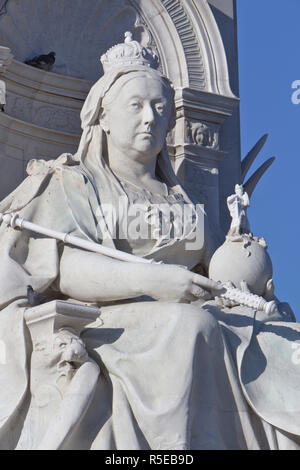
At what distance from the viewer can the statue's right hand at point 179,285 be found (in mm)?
8695

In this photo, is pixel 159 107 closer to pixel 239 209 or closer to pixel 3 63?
pixel 239 209

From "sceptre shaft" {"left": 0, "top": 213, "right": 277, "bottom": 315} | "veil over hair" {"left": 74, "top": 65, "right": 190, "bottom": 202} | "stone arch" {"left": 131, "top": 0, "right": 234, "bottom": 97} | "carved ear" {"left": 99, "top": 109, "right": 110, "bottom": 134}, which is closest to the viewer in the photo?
"sceptre shaft" {"left": 0, "top": 213, "right": 277, "bottom": 315}

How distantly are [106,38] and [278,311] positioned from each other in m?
2.81

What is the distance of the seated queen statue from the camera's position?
8.25m

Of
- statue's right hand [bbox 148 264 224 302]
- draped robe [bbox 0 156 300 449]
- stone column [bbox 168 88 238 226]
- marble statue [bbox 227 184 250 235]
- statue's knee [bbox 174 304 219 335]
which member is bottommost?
draped robe [bbox 0 156 300 449]

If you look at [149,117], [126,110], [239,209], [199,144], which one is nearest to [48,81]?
[199,144]

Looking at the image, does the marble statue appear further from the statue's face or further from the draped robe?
the draped robe

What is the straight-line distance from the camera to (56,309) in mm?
8320

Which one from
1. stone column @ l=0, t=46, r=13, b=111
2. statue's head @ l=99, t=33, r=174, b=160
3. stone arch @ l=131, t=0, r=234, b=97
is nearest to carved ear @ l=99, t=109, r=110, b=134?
statue's head @ l=99, t=33, r=174, b=160

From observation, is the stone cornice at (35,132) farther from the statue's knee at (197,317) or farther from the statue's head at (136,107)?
the statue's knee at (197,317)

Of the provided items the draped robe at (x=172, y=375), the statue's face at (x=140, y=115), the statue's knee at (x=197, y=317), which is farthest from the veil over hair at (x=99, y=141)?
the statue's knee at (x=197, y=317)

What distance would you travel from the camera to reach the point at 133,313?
8734 millimetres

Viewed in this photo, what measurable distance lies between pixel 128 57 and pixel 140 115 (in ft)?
1.51

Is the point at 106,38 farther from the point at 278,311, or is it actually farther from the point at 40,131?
the point at 278,311
